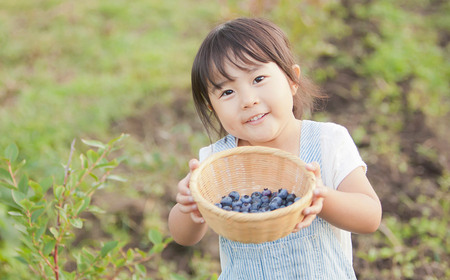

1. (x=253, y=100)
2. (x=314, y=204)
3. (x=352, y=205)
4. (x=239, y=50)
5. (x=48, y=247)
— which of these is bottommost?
(x=48, y=247)

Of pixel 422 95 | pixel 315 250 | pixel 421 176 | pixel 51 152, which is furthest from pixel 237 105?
pixel 422 95

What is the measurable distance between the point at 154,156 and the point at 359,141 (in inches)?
52.4

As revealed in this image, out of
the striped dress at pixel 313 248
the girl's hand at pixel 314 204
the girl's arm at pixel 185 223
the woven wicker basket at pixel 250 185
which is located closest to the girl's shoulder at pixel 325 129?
the striped dress at pixel 313 248

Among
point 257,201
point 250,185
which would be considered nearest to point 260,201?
point 257,201

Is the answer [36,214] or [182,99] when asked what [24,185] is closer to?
[36,214]

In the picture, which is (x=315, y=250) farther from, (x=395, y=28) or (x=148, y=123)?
(x=395, y=28)

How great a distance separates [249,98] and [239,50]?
6.0 inches

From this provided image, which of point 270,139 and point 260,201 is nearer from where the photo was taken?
point 260,201

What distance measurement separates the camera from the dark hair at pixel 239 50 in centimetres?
149

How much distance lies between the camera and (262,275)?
1.51 meters

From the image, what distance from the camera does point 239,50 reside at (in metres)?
1.49

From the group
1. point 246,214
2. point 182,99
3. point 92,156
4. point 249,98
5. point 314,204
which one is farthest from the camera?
point 182,99

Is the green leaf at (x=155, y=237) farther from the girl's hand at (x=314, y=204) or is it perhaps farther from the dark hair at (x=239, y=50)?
the girl's hand at (x=314, y=204)

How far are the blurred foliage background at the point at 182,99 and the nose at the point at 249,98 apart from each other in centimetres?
67
